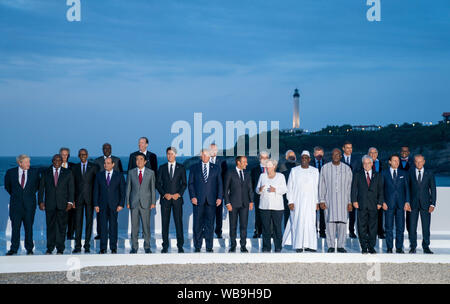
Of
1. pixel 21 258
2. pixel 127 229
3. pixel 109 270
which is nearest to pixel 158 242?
pixel 127 229

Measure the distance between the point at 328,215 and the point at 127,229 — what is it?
12.7ft

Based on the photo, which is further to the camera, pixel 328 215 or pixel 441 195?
pixel 441 195

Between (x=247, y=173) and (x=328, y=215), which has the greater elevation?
(x=247, y=173)

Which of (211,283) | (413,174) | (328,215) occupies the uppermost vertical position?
(413,174)

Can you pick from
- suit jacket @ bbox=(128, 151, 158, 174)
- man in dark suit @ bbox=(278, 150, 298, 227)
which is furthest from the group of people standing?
man in dark suit @ bbox=(278, 150, 298, 227)

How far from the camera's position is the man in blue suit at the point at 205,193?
9336 mm


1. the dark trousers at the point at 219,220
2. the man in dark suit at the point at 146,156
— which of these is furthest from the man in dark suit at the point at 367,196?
the man in dark suit at the point at 146,156

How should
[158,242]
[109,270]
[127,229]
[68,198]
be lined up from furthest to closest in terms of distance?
[127,229] < [158,242] < [68,198] < [109,270]

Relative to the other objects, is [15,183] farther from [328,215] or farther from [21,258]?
[328,215]

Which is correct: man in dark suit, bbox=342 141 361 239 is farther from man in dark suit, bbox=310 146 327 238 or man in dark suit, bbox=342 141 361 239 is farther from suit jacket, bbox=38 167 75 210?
suit jacket, bbox=38 167 75 210

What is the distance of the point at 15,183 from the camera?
29.4 ft

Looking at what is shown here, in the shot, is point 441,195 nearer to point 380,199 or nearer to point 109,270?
point 380,199

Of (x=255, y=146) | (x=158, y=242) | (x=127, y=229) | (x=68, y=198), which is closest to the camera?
(x=68, y=198)

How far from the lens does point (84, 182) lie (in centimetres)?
933
